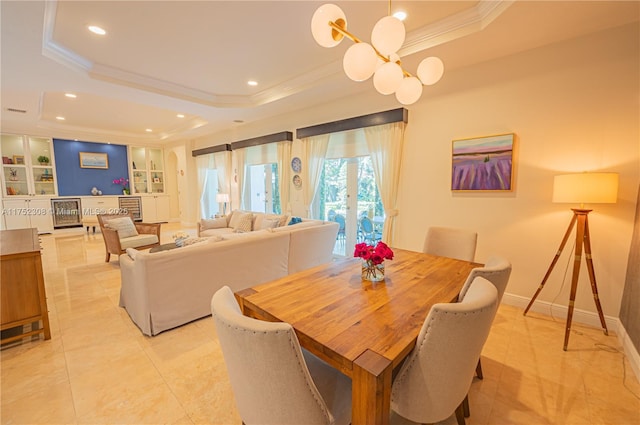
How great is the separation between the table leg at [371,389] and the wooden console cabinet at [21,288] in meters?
2.81

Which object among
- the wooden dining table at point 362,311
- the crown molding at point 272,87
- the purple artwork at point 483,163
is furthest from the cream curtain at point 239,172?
the wooden dining table at point 362,311

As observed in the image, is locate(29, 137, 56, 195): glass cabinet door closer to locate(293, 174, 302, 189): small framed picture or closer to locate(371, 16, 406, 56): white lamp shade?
locate(293, 174, 302, 189): small framed picture

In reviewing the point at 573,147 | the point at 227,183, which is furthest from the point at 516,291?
the point at 227,183

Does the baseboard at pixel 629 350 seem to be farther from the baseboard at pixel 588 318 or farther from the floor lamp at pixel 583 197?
the floor lamp at pixel 583 197

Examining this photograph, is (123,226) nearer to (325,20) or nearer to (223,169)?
(223,169)

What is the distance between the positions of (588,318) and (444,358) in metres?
2.61

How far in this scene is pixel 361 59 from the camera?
1.47 meters

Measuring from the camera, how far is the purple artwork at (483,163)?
286cm

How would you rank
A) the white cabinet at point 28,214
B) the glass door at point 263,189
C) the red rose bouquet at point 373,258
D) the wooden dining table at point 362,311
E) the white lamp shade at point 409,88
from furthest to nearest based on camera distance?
the white cabinet at point 28,214
the glass door at point 263,189
the white lamp shade at point 409,88
the red rose bouquet at point 373,258
the wooden dining table at point 362,311

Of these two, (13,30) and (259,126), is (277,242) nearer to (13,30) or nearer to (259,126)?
(13,30)

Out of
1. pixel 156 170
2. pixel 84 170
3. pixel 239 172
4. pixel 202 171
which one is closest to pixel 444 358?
pixel 239 172

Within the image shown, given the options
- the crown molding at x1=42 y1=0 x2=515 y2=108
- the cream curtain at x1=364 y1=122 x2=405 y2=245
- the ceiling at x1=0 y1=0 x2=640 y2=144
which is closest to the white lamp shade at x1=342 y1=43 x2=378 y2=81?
the ceiling at x1=0 y1=0 x2=640 y2=144

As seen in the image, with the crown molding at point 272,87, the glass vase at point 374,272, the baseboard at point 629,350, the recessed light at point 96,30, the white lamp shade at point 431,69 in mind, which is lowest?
the baseboard at point 629,350

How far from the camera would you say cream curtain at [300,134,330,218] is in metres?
4.66
